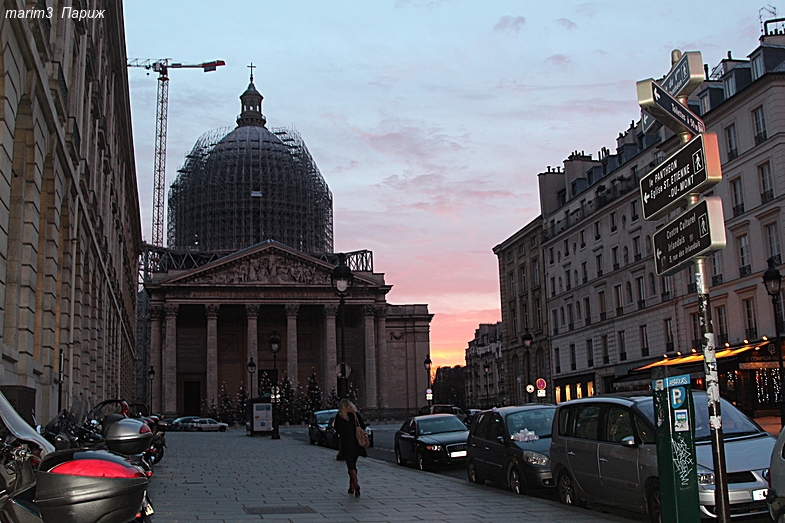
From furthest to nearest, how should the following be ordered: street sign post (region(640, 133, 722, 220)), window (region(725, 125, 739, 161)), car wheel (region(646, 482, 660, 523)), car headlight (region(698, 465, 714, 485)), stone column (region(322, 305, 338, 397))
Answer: stone column (region(322, 305, 338, 397)) < window (region(725, 125, 739, 161)) < car wheel (region(646, 482, 660, 523)) < car headlight (region(698, 465, 714, 485)) < street sign post (region(640, 133, 722, 220))

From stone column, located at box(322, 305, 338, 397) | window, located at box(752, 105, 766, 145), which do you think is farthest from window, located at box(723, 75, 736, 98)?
stone column, located at box(322, 305, 338, 397)

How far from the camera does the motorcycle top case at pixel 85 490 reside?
12.5 ft

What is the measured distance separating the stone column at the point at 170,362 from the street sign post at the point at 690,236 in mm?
81756

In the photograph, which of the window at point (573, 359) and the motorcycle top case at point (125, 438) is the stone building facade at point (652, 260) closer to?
the window at point (573, 359)

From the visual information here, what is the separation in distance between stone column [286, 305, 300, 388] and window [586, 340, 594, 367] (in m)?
36.1

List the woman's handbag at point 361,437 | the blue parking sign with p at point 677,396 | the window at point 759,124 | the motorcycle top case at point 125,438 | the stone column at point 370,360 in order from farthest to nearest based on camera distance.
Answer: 1. the stone column at point 370,360
2. the window at point 759,124
3. the woman's handbag at point 361,437
4. the blue parking sign with p at point 677,396
5. the motorcycle top case at point 125,438

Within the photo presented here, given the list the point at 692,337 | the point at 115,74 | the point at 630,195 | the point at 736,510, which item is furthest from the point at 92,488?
the point at 630,195

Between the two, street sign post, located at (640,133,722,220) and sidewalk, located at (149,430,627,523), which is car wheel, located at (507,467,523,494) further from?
street sign post, located at (640,133,722,220)

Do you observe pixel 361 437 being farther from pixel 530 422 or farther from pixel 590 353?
pixel 590 353

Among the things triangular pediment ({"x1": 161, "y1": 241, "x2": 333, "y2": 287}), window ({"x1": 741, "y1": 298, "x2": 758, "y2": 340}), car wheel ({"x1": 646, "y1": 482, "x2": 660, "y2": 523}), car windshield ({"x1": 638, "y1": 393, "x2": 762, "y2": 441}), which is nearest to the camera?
car wheel ({"x1": 646, "y1": 482, "x2": 660, "y2": 523})

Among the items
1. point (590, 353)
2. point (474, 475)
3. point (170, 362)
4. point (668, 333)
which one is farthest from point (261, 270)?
point (474, 475)

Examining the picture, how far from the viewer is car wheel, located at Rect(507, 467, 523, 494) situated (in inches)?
592

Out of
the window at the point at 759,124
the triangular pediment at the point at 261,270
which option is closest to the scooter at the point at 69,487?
the window at the point at 759,124

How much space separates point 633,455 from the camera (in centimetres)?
1134
